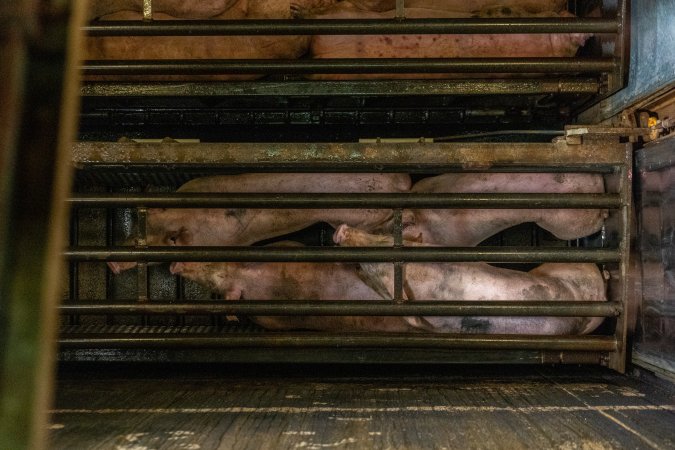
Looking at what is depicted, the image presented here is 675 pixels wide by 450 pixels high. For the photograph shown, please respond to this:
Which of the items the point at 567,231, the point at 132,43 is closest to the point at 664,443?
the point at 567,231

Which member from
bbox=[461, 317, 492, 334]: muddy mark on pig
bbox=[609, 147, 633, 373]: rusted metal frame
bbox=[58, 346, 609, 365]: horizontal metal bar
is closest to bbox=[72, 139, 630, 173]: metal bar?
bbox=[609, 147, 633, 373]: rusted metal frame

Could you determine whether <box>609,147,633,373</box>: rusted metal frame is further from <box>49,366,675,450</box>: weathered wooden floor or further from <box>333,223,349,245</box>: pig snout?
<box>333,223,349,245</box>: pig snout

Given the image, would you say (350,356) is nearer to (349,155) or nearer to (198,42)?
(349,155)

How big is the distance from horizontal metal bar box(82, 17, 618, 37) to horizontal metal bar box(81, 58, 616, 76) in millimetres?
115

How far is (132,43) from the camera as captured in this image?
2361 mm

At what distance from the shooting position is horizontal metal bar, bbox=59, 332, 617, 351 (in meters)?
2.23

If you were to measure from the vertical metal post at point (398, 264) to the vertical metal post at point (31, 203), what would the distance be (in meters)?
1.78

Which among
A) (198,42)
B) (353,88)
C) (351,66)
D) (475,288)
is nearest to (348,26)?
(351,66)

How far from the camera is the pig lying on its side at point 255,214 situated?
97.2 inches

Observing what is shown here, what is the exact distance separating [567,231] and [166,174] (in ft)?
6.50

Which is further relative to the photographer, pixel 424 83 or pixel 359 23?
pixel 424 83

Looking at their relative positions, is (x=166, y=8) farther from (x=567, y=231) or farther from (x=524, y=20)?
(x=567, y=231)

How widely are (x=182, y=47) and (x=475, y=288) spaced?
1.73 m

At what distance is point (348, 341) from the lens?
7.47ft
